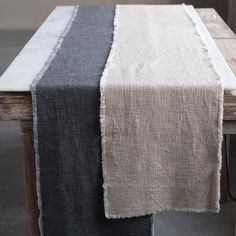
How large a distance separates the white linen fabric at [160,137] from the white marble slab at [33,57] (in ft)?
0.58

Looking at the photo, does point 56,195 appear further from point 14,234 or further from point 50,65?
point 14,234

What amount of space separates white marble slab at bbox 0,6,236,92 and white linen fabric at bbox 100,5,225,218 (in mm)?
52

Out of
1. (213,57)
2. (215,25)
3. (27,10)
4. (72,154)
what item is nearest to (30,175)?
(72,154)

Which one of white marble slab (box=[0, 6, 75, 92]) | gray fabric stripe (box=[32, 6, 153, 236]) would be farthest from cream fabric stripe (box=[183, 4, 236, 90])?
white marble slab (box=[0, 6, 75, 92])

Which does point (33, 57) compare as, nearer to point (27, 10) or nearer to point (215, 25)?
point (215, 25)

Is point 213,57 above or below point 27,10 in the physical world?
above

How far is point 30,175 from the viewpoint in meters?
1.21

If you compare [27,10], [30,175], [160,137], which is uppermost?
[160,137]

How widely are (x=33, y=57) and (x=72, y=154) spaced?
345 mm

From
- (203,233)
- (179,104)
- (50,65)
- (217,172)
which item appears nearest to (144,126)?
(179,104)

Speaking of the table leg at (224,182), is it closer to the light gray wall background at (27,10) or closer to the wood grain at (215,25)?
the wood grain at (215,25)

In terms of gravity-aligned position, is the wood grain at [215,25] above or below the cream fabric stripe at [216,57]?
below

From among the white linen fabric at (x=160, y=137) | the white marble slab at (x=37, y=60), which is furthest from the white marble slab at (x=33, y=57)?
the white linen fabric at (x=160, y=137)

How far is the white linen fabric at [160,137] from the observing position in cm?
107
